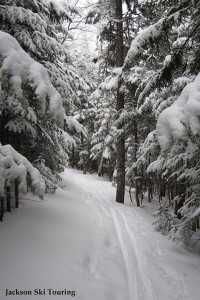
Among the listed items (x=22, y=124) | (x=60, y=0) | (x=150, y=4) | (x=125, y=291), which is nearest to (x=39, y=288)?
(x=125, y=291)

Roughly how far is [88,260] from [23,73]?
12.8 feet

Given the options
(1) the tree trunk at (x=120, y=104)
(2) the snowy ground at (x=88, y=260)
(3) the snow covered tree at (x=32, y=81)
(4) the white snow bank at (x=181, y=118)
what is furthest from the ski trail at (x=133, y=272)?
(1) the tree trunk at (x=120, y=104)

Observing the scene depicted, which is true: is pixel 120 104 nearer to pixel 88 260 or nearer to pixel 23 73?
pixel 88 260

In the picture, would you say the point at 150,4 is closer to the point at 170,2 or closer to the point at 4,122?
the point at 170,2

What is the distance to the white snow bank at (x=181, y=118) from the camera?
3.66 m

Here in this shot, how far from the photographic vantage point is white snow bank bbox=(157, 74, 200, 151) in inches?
144

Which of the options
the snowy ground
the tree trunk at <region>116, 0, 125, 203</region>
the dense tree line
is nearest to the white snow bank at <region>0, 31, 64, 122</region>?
the dense tree line

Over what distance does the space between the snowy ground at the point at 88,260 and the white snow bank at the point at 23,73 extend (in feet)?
8.47

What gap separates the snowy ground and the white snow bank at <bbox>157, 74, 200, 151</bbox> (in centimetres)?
269

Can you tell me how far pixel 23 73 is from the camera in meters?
4.18

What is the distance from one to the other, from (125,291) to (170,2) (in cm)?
668

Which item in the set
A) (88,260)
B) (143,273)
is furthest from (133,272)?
(88,260)

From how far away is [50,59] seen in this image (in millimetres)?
8727

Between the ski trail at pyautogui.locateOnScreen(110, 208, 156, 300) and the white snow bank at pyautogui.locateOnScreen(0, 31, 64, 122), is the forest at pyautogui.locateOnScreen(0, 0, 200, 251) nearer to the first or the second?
the white snow bank at pyautogui.locateOnScreen(0, 31, 64, 122)
